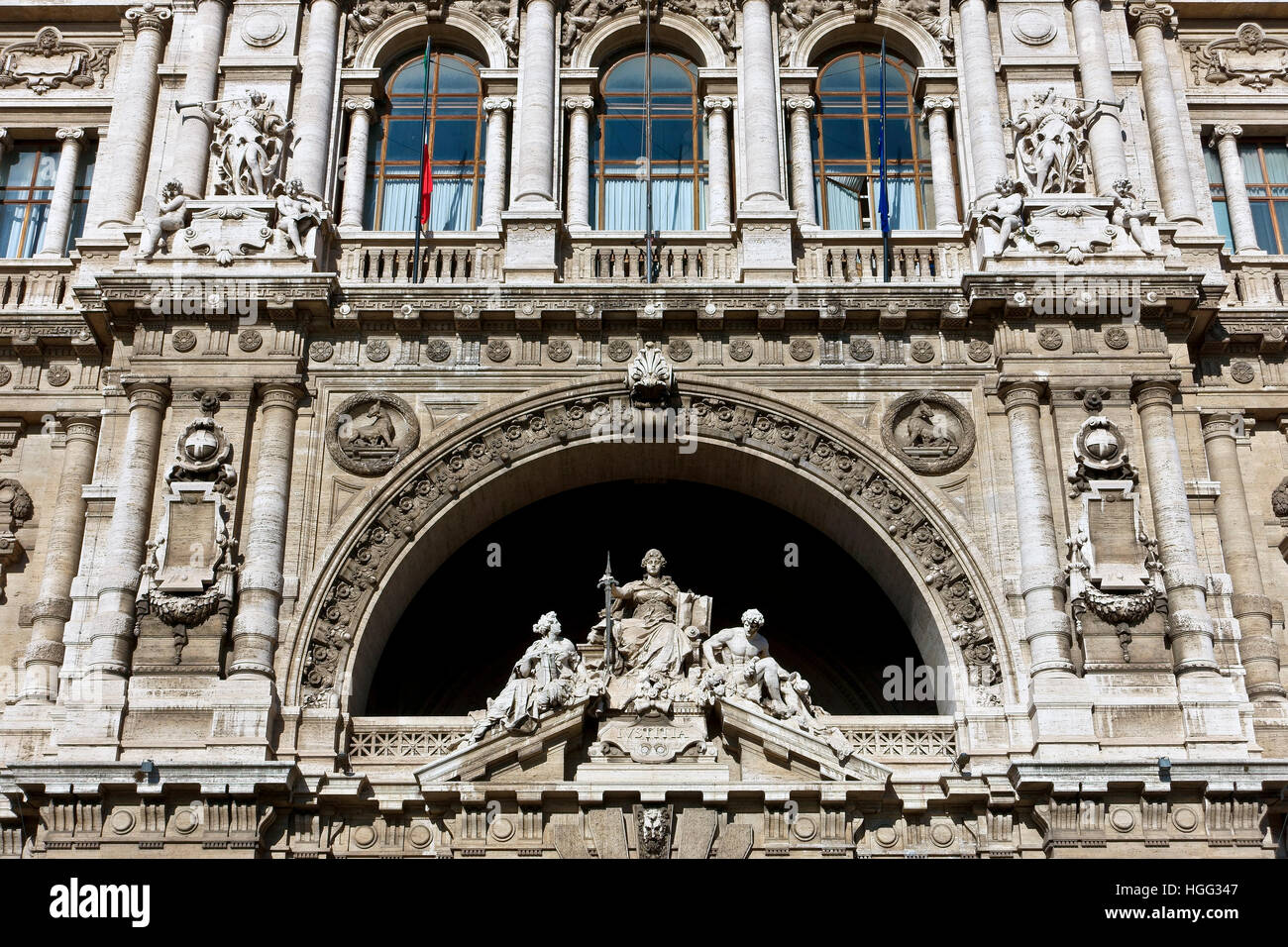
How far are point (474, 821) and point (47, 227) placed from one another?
10.7 m

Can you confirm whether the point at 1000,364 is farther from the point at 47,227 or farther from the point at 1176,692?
the point at 47,227

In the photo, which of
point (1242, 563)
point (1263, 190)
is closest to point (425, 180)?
point (1242, 563)

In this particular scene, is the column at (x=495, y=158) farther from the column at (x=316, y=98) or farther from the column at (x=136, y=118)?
the column at (x=136, y=118)

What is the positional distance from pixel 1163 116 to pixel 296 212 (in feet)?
38.8

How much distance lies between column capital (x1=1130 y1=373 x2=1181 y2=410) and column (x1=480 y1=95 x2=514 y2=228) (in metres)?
8.29

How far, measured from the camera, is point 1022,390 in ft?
62.2

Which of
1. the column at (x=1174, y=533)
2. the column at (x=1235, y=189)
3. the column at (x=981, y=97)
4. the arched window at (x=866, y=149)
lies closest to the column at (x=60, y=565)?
the arched window at (x=866, y=149)

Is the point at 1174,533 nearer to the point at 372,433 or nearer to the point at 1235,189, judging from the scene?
the point at 1235,189

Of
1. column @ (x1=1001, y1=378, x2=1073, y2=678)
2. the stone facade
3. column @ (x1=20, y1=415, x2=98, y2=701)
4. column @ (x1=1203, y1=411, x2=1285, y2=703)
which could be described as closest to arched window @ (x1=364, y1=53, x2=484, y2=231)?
the stone facade

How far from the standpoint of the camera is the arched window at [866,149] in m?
21.9

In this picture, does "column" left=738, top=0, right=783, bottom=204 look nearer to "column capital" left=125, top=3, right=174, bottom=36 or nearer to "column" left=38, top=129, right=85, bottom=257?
"column capital" left=125, top=3, right=174, bottom=36

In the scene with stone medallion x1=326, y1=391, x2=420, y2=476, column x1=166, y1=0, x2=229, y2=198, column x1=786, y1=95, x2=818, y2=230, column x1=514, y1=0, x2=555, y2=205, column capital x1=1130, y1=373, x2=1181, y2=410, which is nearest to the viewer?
column capital x1=1130, y1=373, x2=1181, y2=410

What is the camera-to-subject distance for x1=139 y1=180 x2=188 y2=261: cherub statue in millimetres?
19688

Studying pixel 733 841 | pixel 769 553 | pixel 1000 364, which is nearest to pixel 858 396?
pixel 1000 364
